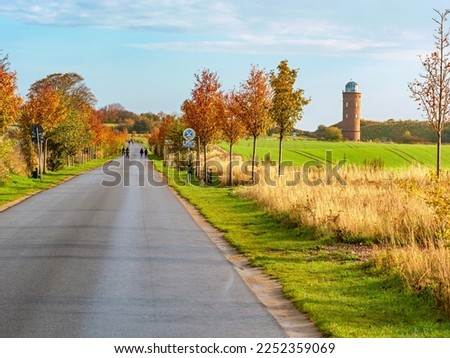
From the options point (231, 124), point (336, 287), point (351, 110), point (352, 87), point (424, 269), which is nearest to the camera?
point (424, 269)

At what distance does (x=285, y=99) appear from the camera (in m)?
38.1

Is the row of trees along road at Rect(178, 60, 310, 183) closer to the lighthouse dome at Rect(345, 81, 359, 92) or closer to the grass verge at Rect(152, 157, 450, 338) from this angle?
the grass verge at Rect(152, 157, 450, 338)

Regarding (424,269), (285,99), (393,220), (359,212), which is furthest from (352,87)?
(424,269)

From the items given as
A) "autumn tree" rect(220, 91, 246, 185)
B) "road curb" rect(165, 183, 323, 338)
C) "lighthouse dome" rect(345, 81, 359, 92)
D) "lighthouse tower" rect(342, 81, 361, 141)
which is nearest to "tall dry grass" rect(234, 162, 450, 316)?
"road curb" rect(165, 183, 323, 338)

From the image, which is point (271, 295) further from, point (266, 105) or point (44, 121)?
point (44, 121)

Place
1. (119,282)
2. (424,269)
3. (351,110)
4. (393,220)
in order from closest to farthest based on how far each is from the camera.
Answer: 1. (424,269)
2. (119,282)
3. (393,220)
4. (351,110)

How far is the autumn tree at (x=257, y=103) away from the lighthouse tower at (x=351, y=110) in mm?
115893

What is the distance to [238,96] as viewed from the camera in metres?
39.9

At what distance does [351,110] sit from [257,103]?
11659 centimetres

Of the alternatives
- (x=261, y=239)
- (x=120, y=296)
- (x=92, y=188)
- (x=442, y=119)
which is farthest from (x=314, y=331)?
(x=92, y=188)

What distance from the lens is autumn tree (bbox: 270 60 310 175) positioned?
38.4 m

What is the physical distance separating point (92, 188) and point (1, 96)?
6.08 metres

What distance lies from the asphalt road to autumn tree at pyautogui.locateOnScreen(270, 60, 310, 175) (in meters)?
17.6

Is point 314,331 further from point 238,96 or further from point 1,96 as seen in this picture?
point 238,96
